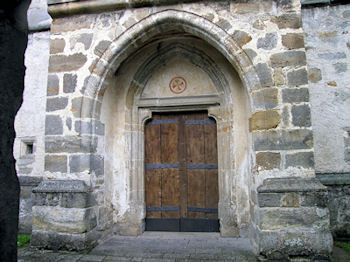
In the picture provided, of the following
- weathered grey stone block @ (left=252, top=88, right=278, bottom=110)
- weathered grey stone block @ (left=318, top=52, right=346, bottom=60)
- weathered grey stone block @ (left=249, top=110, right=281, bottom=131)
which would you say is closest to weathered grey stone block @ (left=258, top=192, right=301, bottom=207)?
weathered grey stone block @ (left=249, top=110, right=281, bottom=131)

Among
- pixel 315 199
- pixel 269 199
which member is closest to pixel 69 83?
pixel 269 199

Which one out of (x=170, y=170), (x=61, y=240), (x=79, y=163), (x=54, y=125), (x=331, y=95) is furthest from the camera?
(x=170, y=170)

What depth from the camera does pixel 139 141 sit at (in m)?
4.32

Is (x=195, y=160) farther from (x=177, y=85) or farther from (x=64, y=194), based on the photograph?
(x=64, y=194)

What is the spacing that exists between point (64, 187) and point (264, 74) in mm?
2791

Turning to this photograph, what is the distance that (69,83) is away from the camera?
3629mm

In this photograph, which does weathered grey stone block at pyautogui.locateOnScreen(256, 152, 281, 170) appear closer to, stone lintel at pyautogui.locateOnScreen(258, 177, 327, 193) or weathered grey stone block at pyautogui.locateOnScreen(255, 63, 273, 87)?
stone lintel at pyautogui.locateOnScreen(258, 177, 327, 193)

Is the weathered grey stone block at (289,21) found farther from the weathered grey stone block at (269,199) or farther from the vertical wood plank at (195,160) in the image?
the weathered grey stone block at (269,199)

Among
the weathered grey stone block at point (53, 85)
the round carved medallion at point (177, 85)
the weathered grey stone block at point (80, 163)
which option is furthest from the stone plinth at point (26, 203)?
the round carved medallion at point (177, 85)

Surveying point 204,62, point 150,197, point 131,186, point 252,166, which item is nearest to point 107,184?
point 131,186

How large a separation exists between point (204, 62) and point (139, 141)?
1.59m

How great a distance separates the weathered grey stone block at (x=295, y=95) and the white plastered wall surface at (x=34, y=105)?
3896mm

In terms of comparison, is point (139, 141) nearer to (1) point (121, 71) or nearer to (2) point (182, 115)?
(2) point (182, 115)

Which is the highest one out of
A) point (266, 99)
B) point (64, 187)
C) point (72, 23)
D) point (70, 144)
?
point (72, 23)
